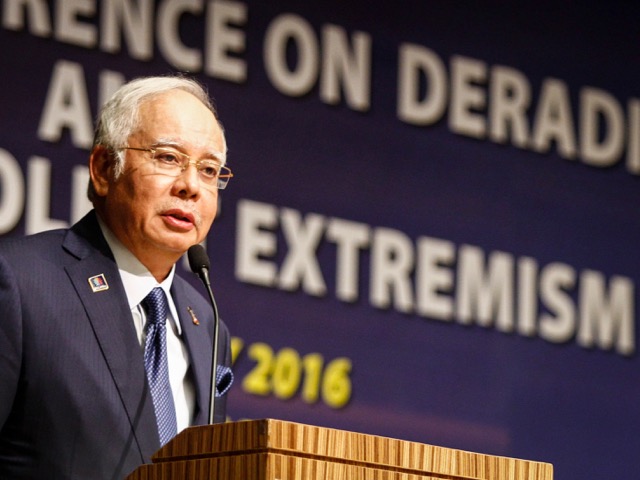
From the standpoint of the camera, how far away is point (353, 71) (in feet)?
16.5

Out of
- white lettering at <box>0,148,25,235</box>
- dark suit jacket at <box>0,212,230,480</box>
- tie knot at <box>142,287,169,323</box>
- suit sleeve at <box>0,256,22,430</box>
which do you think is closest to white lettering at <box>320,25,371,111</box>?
white lettering at <box>0,148,25,235</box>

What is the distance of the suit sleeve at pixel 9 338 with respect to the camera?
2400 millimetres

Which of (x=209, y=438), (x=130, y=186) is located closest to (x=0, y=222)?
(x=130, y=186)

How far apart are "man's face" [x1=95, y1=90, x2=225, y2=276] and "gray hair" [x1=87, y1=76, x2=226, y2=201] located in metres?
0.02

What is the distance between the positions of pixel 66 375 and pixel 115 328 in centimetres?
15

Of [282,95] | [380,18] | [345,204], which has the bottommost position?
[345,204]

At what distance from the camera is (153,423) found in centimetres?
247

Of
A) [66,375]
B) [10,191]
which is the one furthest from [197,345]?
[10,191]

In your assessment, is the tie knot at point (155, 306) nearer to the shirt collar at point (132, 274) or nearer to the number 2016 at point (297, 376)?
the shirt collar at point (132, 274)

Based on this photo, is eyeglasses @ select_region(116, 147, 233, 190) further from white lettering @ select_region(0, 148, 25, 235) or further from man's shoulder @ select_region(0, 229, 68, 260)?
white lettering @ select_region(0, 148, 25, 235)

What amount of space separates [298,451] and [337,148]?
9.91 ft

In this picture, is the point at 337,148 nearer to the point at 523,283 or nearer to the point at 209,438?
the point at 523,283

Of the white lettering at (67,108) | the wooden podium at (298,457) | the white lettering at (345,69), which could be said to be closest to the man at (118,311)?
the wooden podium at (298,457)

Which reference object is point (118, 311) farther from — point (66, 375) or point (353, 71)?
point (353, 71)
